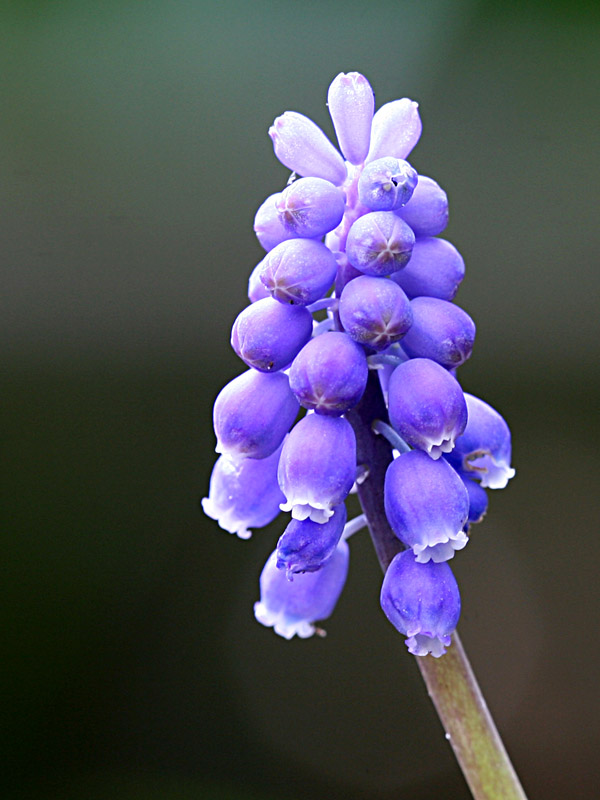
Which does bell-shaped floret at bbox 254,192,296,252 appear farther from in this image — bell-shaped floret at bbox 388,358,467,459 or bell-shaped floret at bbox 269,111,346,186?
bell-shaped floret at bbox 388,358,467,459

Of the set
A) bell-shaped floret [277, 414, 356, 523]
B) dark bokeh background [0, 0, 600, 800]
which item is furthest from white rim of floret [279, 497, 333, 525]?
dark bokeh background [0, 0, 600, 800]

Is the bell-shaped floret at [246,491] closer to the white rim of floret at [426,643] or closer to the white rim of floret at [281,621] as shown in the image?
the white rim of floret at [281,621]

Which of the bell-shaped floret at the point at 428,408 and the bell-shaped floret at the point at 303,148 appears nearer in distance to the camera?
the bell-shaped floret at the point at 428,408

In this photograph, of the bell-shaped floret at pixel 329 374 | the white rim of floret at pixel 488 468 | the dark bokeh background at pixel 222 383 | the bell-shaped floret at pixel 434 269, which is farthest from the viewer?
the dark bokeh background at pixel 222 383

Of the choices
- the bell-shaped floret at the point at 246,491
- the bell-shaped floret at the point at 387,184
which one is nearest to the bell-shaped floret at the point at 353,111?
the bell-shaped floret at the point at 387,184

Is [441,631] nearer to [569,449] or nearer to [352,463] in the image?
[352,463]

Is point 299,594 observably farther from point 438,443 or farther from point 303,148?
point 303,148

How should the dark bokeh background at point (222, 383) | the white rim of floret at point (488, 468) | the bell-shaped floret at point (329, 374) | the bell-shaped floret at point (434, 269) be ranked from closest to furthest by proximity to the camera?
1. the bell-shaped floret at point (329, 374)
2. the bell-shaped floret at point (434, 269)
3. the white rim of floret at point (488, 468)
4. the dark bokeh background at point (222, 383)
